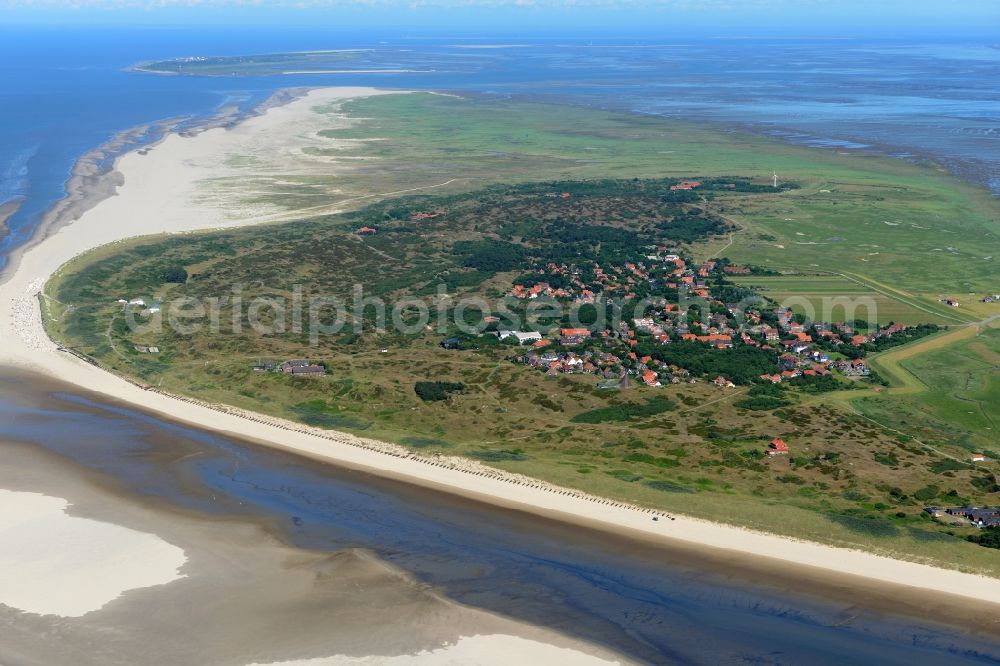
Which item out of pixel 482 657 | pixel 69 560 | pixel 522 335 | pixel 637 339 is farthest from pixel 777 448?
pixel 69 560

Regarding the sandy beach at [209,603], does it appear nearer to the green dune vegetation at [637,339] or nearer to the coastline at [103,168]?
the green dune vegetation at [637,339]

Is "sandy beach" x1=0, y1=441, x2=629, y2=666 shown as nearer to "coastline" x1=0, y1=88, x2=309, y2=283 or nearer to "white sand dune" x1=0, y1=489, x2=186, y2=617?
"white sand dune" x1=0, y1=489, x2=186, y2=617

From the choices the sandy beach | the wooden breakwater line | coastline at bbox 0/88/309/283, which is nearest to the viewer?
the sandy beach

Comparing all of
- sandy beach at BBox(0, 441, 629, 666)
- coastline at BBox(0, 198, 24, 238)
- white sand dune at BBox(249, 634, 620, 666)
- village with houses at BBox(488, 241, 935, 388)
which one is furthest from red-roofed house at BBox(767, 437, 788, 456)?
coastline at BBox(0, 198, 24, 238)

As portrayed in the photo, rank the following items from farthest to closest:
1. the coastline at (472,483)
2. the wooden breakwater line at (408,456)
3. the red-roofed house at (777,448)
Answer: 1. the red-roofed house at (777,448)
2. the wooden breakwater line at (408,456)
3. the coastline at (472,483)

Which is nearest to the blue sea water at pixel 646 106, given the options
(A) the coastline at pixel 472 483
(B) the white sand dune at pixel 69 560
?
(A) the coastline at pixel 472 483

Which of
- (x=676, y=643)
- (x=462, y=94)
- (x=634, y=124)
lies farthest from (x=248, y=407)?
(x=462, y=94)

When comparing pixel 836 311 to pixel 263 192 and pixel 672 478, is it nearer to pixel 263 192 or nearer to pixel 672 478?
pixel 672 478

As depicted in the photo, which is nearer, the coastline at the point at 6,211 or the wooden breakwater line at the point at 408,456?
the wooden breakwater line at the point at 408,456
